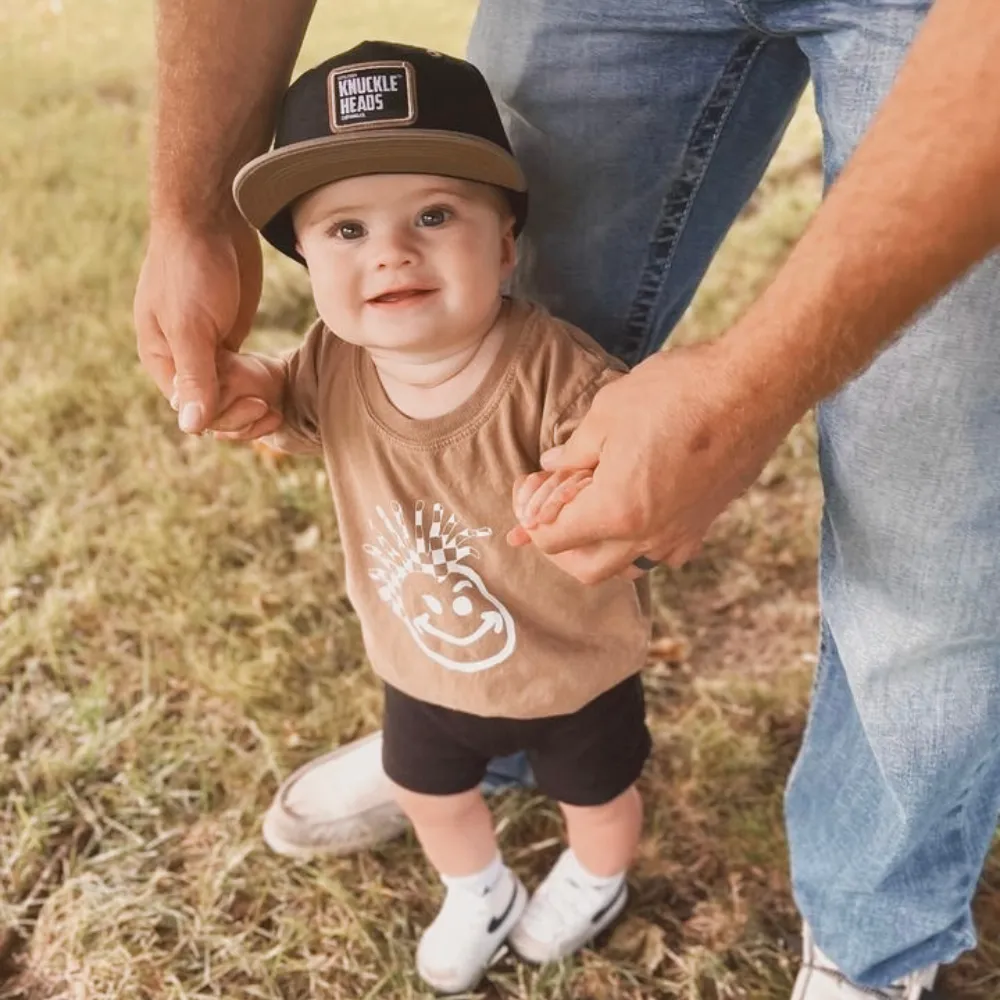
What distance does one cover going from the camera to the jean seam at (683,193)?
3.98ft

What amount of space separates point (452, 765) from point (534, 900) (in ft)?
1.05

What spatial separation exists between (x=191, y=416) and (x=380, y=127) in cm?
34

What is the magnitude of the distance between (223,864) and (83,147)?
8.72 ft

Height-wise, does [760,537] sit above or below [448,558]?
A: below

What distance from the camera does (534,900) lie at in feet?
5.30

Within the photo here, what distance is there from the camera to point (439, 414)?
114cm

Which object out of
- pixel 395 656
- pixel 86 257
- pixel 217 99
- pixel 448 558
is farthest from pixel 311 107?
pixel 86 257

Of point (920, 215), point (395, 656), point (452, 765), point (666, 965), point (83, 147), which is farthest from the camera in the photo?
point (83, 147)

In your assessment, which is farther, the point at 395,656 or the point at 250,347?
the point at 250,347

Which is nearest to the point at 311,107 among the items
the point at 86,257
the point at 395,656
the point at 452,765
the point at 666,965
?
the point at 395,656

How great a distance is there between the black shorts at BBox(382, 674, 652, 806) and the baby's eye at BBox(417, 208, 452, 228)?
551 millimetres

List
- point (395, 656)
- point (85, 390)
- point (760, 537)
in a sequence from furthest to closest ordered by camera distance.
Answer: point (85, 390) → point (760, 537) → point (395, 656)

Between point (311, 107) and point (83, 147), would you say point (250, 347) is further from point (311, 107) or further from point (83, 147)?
point (311, 107)

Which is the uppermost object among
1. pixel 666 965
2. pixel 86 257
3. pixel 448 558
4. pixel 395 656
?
pixel 448 558
